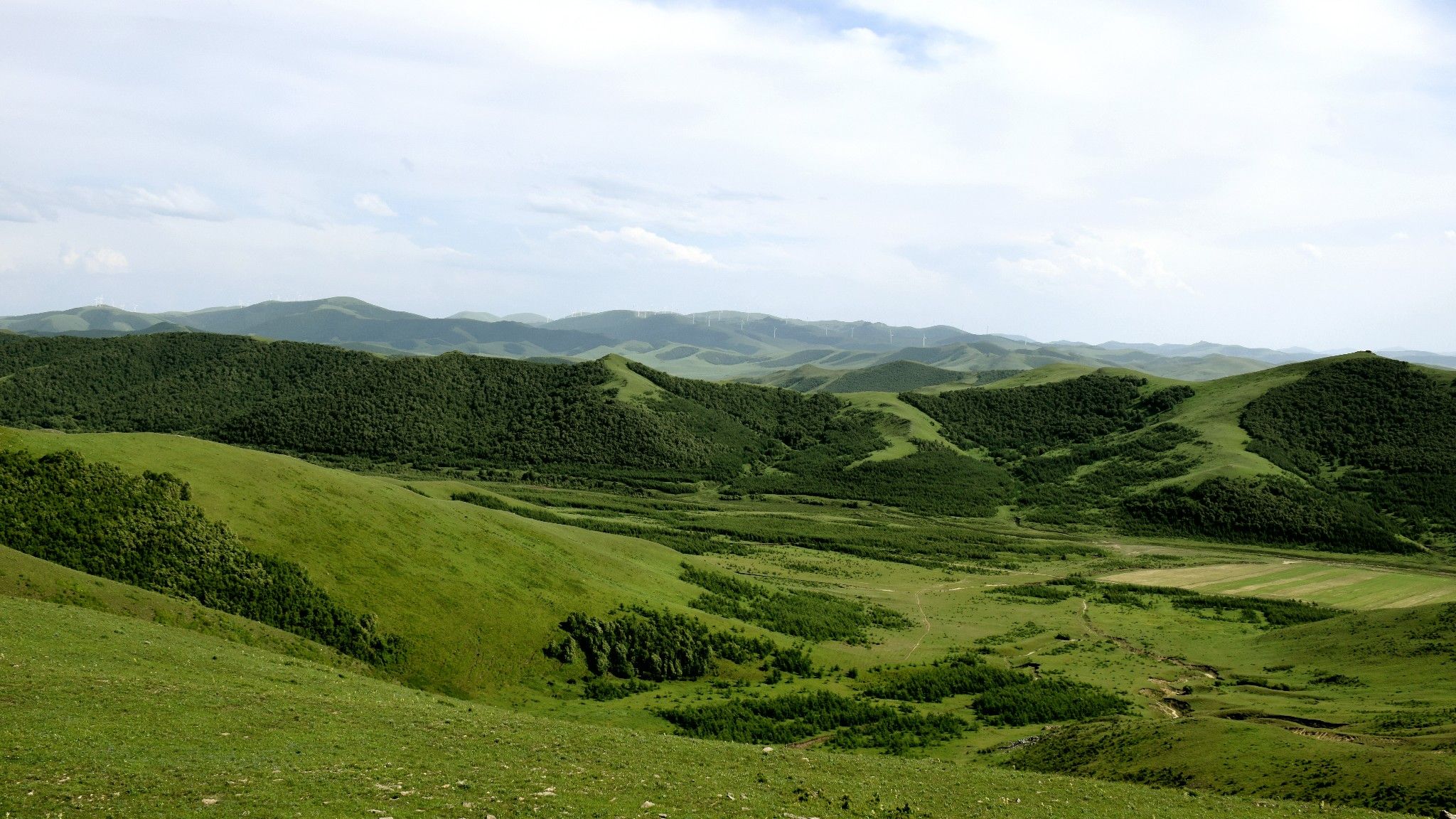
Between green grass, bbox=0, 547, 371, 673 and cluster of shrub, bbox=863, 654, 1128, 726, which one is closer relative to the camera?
green grass, bbox=0, 547, 371, 673

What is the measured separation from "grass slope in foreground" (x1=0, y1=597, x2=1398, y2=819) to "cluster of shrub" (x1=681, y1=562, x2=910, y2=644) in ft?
120

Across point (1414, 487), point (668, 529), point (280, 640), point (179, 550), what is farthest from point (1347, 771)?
point (1414, 487)

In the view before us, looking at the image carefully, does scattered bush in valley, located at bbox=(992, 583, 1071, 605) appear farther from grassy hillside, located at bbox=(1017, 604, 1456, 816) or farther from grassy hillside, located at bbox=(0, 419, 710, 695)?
grassy hillside, located at bbox=(0, 419, 710, 695)

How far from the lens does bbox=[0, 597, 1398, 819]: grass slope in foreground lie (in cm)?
1981

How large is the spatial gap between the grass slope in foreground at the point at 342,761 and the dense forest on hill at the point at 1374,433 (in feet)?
506

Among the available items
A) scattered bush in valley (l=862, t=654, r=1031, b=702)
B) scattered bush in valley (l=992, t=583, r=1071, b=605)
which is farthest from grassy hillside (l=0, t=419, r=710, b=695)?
scattered bush in valley (l=992, t=583, r=1071, b=605)

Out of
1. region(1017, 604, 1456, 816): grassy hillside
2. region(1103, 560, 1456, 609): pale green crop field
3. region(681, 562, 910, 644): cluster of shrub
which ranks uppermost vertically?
region(1017, 604, 1456, 816): grassy hillside

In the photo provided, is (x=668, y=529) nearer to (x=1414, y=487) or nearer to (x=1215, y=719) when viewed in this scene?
(x=1215, y=719)

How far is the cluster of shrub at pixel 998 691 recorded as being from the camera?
2029 inches

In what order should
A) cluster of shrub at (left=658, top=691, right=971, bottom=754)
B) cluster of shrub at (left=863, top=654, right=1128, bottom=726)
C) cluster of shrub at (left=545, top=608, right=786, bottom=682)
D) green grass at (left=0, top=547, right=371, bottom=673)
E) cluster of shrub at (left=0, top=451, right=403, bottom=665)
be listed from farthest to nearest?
cluster of shrub at (left=545, top=608, right=786, bottom=682)
cluster of shrub at (left=863, top=654, right=1128, bottom=726)
cluster of shrub at (left=658, top=691, right=971, bottom=754)
cluster of shrub at (left=0, top=451, right=403, bottom=665)
green grass at (left=0, top=547, right=371, bottom=673)

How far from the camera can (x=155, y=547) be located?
43.3 meters

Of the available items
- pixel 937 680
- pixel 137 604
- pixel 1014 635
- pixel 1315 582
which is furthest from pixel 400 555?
pixel 1315 582

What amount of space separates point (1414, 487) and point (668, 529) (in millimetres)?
134082

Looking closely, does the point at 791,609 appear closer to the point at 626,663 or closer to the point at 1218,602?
the point at 626,663
